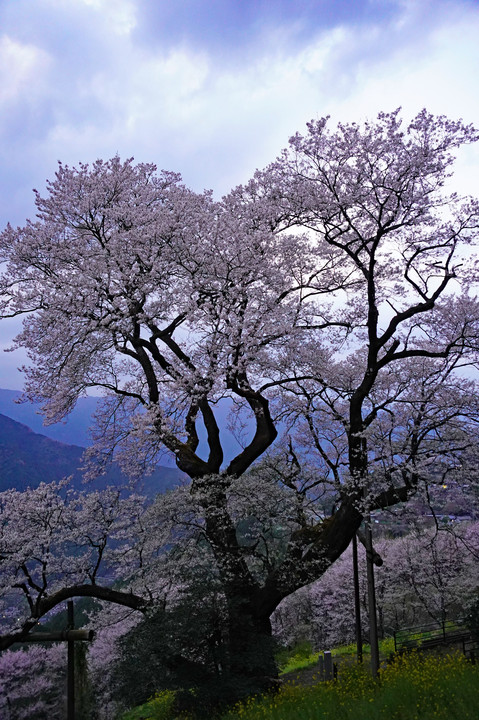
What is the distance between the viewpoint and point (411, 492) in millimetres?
11695

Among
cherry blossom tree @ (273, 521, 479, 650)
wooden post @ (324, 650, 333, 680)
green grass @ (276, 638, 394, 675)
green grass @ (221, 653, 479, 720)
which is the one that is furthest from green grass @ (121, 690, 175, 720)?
cherry blossom tree @ (273, 521, 479, 650)

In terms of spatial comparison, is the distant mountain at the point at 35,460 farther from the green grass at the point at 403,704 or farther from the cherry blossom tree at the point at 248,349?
the green grass at the point at 403,704

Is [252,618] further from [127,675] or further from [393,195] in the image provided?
[393,195]

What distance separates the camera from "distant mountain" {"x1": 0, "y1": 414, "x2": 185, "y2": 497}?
12475 cm

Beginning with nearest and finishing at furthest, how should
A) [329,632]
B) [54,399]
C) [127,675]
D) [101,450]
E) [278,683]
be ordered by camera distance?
[127,675], [278,683], [54,399], [101,450], [329,632]

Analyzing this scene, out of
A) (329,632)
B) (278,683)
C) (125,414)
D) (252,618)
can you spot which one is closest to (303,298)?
(125,414)

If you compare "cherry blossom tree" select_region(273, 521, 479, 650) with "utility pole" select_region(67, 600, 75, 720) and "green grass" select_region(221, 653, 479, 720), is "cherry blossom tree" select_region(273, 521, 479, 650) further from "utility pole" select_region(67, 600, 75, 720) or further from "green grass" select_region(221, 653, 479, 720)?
"green grass" select_region(221, 653, 479, 720)

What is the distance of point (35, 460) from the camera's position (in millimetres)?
138000

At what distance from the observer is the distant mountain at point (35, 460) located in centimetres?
12475

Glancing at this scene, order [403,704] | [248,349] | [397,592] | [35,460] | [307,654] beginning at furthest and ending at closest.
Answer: [35,460] < [307,654] < [397,592] < [248,349] < [403,704]

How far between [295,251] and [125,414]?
270 inches

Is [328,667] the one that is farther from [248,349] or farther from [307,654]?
[307,654]

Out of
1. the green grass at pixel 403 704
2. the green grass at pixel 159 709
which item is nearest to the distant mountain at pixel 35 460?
the green grass at pixel 159 709

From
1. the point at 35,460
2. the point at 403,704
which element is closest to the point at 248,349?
the point at 403,704
